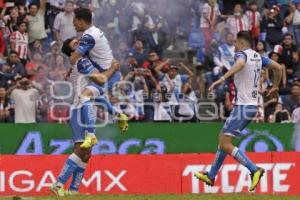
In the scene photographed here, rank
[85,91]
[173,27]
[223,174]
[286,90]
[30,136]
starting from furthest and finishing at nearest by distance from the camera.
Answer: [173,27]
[286,90]
[30,136]
[223,174]
[85,91]

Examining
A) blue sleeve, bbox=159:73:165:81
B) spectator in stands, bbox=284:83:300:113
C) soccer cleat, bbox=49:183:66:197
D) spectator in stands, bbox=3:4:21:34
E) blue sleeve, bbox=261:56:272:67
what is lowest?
soccer cleat, bbox=49:183:66:197

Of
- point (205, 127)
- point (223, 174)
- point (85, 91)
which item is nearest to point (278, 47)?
point (205, 127)

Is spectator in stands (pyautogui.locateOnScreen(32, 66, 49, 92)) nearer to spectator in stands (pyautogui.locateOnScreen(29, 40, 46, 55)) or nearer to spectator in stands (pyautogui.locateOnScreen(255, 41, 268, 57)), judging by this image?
spectator in stands (pyautogui.locateOnScreen(29, 40, 46, 55))

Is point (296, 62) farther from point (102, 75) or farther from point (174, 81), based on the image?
point (102, 75)

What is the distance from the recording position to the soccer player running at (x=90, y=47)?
47.9 feet

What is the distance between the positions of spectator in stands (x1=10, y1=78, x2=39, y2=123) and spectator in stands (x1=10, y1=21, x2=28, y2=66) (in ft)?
5.01

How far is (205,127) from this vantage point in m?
20.7

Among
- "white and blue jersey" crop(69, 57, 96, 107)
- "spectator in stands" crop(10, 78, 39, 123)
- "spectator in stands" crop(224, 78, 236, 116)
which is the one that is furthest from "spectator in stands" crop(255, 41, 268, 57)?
"white and blue jersey" crop(69, 57, 96, 107)

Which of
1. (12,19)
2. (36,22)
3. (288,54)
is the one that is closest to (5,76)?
(12,19)

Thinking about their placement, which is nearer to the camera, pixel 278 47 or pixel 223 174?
pixel 223 174

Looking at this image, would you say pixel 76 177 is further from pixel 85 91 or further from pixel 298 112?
pixel 298 112

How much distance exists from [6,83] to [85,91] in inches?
275

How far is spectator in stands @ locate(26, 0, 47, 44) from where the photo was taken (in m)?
23.3

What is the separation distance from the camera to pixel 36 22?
76.7 ft
